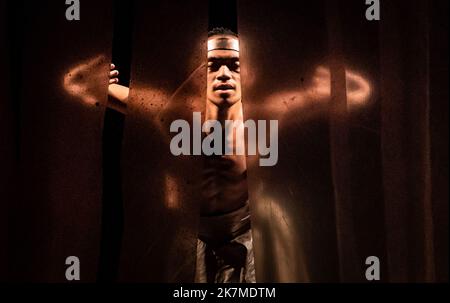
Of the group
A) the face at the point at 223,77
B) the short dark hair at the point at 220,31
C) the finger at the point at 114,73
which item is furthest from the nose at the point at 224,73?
the finger at the point at 114,73

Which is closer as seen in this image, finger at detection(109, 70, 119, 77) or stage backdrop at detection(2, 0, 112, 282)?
stage backdrop at detection(2, 0, 112, 282)

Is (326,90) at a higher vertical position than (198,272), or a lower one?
higher

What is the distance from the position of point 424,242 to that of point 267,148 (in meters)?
0.61

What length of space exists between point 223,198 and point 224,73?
17.0 inches

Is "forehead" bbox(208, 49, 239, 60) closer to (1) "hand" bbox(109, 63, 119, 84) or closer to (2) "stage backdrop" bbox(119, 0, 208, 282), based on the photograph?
(2) "stage backdrop" bbox(119, 0, 208, 282)

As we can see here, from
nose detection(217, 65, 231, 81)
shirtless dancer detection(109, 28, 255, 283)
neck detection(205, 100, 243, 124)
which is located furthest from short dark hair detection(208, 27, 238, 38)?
neck detection(205, 100, 243, 124)

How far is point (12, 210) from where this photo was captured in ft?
5.54

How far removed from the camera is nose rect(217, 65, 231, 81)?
6.01 feet

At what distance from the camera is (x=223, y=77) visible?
1837 mm

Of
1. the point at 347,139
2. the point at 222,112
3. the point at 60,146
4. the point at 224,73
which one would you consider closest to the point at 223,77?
the point at 224,73

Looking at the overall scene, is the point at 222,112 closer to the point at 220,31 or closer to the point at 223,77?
the point at 223,77

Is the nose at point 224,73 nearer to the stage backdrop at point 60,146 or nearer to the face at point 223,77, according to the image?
the face at point 223,77
